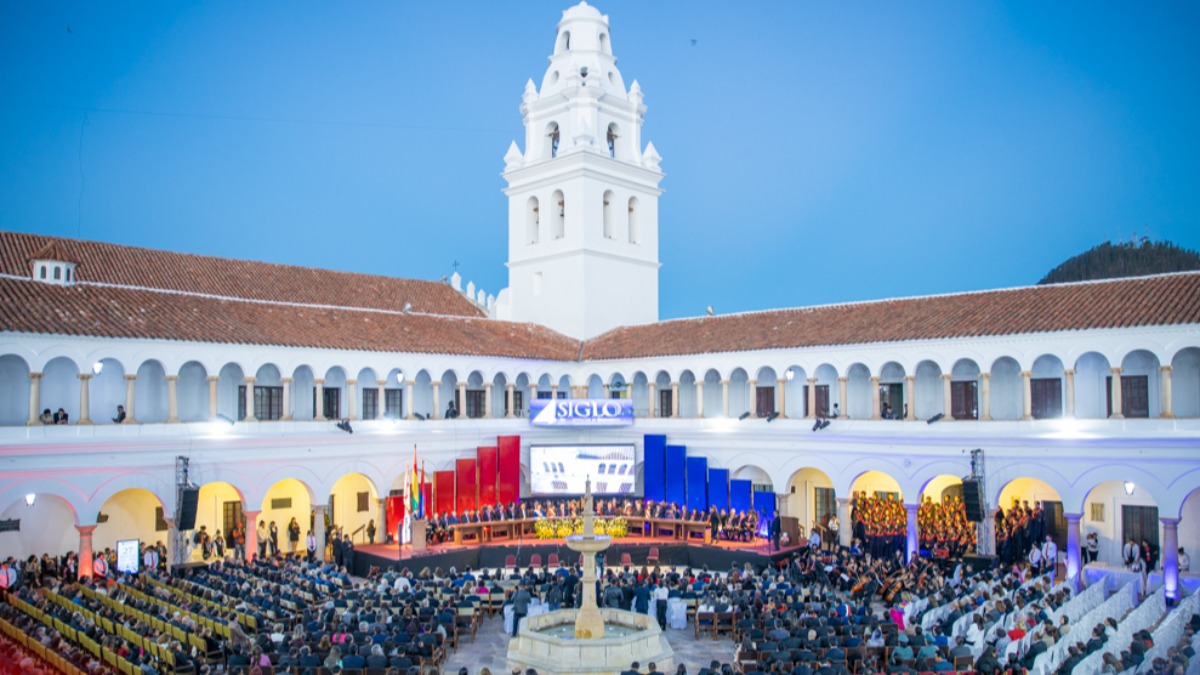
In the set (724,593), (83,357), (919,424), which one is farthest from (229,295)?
(919,424)

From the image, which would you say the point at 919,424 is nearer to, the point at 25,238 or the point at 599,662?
the point at 599,662

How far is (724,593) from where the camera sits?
23391 millimetres

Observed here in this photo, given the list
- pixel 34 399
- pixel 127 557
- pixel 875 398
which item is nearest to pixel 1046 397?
pixel 875 398

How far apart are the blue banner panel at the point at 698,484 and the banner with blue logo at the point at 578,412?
129 inches

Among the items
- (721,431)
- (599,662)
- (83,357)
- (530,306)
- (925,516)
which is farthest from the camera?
(530,306)

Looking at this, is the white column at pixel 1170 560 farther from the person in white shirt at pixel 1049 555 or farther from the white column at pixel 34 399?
the white column at pixel 34 399

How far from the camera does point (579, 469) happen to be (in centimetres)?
3631

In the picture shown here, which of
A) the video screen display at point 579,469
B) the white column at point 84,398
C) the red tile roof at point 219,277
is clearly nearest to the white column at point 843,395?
the video screen display at point 579,469

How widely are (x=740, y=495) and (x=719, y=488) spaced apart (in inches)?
40.2

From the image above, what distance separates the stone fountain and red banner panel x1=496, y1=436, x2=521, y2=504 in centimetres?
1443

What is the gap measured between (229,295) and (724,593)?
2247cm

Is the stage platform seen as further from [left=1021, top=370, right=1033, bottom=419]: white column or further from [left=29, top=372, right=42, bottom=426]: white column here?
[left=29, top=372, right=42, bottom=426]: white column

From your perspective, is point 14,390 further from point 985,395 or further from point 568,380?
point 985,395

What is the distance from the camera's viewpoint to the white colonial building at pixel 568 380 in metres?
27.1
